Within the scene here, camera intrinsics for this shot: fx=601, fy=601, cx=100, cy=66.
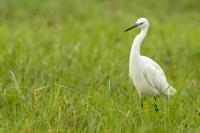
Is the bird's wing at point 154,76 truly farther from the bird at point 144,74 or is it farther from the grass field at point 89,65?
the grass field at point 89,65

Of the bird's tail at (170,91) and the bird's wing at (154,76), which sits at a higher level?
the bird's wing at (154,76)

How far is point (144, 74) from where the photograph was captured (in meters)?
6.07

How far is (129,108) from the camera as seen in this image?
210 inches

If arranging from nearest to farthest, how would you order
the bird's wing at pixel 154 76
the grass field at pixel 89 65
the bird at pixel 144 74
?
1. the grass field at pixel 89 65
2. the bird at pixel 144 74
3. the bird's wing at pixel 154 76

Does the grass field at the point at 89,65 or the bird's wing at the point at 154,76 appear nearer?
the grass field at the point at 89,65

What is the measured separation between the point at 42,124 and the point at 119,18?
6.81 m

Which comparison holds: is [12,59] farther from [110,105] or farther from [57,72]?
[110,105]

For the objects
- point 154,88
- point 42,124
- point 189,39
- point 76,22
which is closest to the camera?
point 42,124

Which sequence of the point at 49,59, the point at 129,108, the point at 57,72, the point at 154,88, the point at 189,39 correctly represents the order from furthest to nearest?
1. the point at 189,39
2. the point at 49,59
3. the point at 57,72
4. the point at 154,88
5. the point at 129,108

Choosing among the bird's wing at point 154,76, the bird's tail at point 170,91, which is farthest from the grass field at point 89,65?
the bird's wing at point 154,76

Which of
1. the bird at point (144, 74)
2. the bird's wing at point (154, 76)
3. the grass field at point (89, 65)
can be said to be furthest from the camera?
the bird's wing at point (154, 76)

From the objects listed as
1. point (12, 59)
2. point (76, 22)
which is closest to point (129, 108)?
point (12, 59)

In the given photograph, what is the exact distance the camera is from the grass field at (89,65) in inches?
201

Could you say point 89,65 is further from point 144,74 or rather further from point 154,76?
point 144,74
